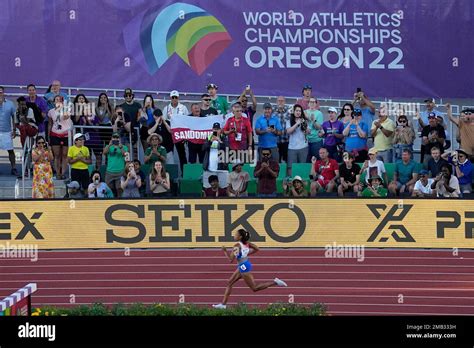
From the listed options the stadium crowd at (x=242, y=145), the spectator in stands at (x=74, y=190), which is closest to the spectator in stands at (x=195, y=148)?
the stadium crowd at (x=242, y=145)

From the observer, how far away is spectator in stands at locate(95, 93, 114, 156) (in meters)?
24.3

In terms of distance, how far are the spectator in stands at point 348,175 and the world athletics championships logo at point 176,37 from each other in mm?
3511

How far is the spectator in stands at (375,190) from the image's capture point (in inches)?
907

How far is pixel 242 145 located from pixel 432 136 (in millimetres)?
A: 3103

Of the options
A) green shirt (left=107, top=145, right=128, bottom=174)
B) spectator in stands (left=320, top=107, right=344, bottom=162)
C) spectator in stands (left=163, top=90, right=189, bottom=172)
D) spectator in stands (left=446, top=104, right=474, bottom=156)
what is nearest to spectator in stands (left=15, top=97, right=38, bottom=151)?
green shirt (left=107, top=145, right=128, bottom=174)

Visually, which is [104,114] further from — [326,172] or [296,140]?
[326,172]

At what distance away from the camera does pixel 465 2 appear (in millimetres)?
25297

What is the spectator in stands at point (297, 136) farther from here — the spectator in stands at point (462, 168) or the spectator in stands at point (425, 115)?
the spectator in stands at point (462, 168)

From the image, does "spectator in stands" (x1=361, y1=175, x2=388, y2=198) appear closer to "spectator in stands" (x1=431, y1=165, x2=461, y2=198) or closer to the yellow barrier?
the yellow barrier

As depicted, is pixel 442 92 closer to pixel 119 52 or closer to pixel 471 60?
pixel 471 60

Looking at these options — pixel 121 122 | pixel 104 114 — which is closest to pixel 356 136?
pixel 121 122

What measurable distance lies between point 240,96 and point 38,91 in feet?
12.2

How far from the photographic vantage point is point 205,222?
22.8 metres
